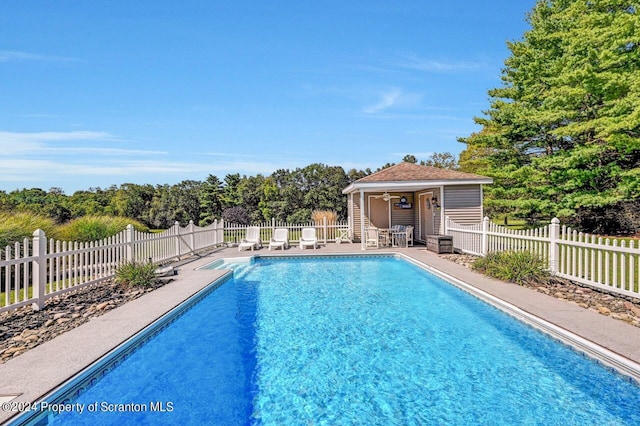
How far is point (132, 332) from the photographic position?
4457 millimetres

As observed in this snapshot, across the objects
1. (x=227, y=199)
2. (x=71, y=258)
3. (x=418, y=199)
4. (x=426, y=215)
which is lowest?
(x=71, y=258)

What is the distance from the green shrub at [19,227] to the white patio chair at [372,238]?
1040 cm

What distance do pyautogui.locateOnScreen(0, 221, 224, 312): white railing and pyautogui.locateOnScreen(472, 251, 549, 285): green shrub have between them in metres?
7.84

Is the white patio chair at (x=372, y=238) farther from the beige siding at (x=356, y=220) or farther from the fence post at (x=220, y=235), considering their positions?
the fence post at (x=220, y=235)

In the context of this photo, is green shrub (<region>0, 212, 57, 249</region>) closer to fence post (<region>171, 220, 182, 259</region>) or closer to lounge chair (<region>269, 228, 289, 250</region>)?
fence post (<region>171, 220, 182, 259</region>)

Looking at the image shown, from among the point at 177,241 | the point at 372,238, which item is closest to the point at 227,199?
the point at 372,238

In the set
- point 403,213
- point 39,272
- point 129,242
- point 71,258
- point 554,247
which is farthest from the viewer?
point 403,213

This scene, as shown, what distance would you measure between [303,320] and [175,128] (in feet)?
53.6

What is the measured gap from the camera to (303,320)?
19.2ft

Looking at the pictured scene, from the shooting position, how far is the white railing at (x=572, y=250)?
5500 millimetres

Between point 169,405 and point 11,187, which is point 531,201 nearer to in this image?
point 169,405

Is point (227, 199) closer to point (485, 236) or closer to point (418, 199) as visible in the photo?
point (418, 199)

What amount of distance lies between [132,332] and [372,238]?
36.5 feet

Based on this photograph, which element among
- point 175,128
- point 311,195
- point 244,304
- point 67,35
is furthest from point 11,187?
point 244,304
